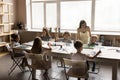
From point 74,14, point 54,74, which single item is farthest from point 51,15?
point 54,74

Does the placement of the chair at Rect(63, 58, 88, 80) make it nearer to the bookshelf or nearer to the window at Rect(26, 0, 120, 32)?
the window at Rect(26, 0, 120, 32)

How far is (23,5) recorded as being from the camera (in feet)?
21.4

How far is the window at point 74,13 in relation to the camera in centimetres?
590

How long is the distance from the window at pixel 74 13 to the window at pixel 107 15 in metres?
0.32

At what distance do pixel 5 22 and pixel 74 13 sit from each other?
8.41ft

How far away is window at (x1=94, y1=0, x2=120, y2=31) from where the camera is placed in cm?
555

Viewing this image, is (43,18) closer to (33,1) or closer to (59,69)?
(33,1)

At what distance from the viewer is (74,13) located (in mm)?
6148

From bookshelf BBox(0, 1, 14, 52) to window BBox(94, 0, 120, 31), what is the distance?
3107 millimetres

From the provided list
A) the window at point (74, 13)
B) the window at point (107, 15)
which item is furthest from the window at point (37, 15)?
the window at point (107, 15)

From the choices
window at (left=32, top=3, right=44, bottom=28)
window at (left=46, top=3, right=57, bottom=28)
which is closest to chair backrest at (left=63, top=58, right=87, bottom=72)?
window at (left=46, top=3, right=57, bottom=28)

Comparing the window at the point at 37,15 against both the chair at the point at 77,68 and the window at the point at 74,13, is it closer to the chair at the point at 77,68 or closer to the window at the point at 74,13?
the window at the point at 74,13

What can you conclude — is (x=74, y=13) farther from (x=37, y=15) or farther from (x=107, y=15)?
(x=37, y=15)

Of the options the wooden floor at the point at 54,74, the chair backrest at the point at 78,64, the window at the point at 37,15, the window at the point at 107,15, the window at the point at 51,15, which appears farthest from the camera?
the window at the point at 37,15
